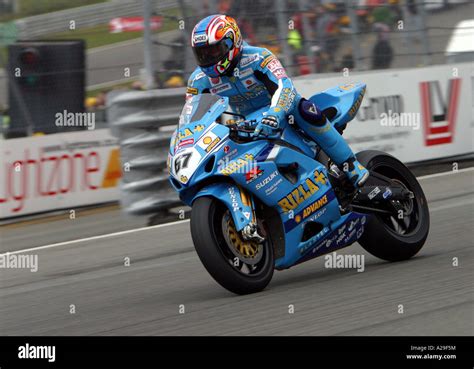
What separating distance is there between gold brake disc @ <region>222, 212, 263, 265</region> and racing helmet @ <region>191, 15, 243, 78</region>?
1.03m

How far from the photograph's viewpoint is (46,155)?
11.7 metres

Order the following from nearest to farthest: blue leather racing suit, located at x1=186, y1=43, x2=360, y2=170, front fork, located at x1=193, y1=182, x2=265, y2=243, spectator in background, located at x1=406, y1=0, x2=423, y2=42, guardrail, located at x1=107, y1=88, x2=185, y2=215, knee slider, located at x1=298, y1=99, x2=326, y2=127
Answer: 1. front fork, located at x1=193, y1=182, x2=265, y2=243
2. blue leather racing suit, located at x1=186, y1=43, x2=360, y2=170
3. knee slider, located at x1=298, y1=99, x2=326, y2=127
4. guardrail, located at x1=107, y1=88, x2=185, y2=215
5. spectator in background, located at x1=406, y1=0, x2=423, y2=42

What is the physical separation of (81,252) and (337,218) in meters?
3.23

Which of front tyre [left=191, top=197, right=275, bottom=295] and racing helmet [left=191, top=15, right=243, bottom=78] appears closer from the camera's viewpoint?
front tyre [left=191, top=197, right=275, bottom=295]

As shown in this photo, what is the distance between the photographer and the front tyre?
21.6 ft

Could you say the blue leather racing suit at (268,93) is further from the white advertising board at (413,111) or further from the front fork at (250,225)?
the white advertising board at (413,111)

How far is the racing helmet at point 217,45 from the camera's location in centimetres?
700

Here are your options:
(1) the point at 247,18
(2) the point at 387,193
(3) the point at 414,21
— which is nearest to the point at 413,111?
(3) the point at 414,21

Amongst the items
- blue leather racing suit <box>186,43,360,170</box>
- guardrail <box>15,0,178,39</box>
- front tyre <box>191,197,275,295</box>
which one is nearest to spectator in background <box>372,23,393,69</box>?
guardrail <box>15,0,178,39</box>

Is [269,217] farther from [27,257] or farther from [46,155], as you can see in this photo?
[46,155]

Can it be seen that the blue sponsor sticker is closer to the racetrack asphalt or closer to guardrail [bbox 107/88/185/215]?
the racetrack asphalt

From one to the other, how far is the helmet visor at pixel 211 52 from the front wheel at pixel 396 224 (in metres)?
1.51

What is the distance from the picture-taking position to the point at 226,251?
22.2 feet

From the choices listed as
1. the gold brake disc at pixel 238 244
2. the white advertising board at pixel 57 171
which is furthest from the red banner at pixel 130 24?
the gold brake disc at pixel 238 244
